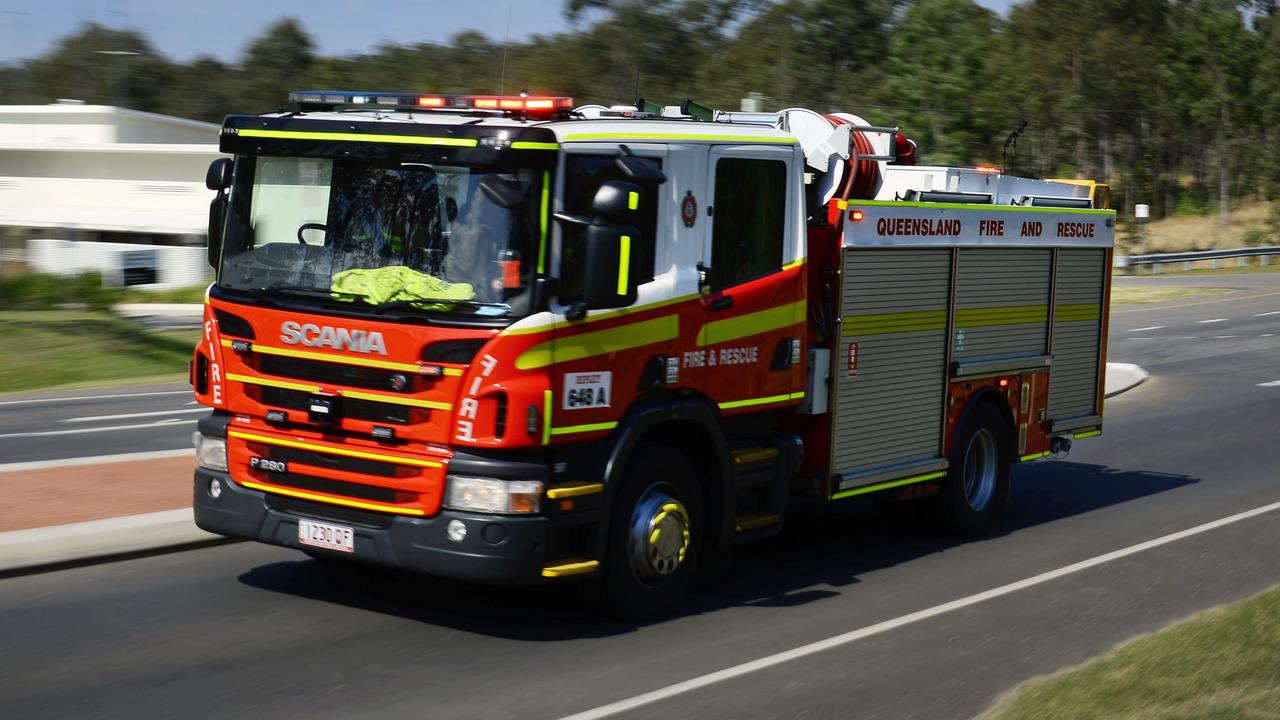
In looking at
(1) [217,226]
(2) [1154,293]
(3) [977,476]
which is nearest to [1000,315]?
(3) [977,476]

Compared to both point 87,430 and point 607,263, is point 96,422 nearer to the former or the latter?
point 87,430

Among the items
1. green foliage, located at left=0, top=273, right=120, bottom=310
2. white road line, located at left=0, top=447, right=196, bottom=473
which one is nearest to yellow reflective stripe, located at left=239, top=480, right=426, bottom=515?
white road line, located at left=0, top=447, right=196, bottom=473

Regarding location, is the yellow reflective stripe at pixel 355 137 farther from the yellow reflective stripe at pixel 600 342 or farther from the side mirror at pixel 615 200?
the yellow reflective stripe at pixel 600 342

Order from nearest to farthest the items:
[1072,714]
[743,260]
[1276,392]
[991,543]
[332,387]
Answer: [1072,714]
[332,387]
[743,260]
[991,543]
[1276,392]

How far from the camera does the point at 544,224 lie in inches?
272

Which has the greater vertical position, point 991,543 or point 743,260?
point 743,260

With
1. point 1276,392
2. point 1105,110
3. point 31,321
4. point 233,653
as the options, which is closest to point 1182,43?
point 1105,110

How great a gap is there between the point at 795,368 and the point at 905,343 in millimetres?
1353

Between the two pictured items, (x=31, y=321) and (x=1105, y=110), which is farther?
(x=1105, y=110)

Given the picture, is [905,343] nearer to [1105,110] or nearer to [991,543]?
[991,543]

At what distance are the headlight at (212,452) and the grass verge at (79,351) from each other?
45.6 ft

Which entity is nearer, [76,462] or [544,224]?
[544,224]

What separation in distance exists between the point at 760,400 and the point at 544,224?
2.05 m

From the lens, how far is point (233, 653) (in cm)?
687
